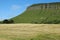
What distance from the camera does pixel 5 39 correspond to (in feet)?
52.6

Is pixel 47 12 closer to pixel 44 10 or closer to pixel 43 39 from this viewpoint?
pixel 44 10

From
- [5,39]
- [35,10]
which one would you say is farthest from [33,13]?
[5,39]

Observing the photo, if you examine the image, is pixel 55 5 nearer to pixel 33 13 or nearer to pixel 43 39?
pixel 33 13

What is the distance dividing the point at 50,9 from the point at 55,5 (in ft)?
14.5

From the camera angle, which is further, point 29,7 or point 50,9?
point 29,7

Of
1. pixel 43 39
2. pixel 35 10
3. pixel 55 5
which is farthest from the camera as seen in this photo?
pixel 35 10

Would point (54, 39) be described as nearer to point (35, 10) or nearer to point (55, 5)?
point (55, 5)

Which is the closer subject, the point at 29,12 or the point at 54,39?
the point at 54,39

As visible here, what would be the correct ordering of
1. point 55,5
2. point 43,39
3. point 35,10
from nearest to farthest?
point 43,39
point 55,5
point 35,10

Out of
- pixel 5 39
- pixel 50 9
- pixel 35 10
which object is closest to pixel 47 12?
pixel 50 9

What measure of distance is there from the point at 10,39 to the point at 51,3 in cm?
9986

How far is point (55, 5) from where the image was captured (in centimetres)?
11162

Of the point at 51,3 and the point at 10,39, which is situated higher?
the point at 51,3

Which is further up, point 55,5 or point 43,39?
point 55,5
